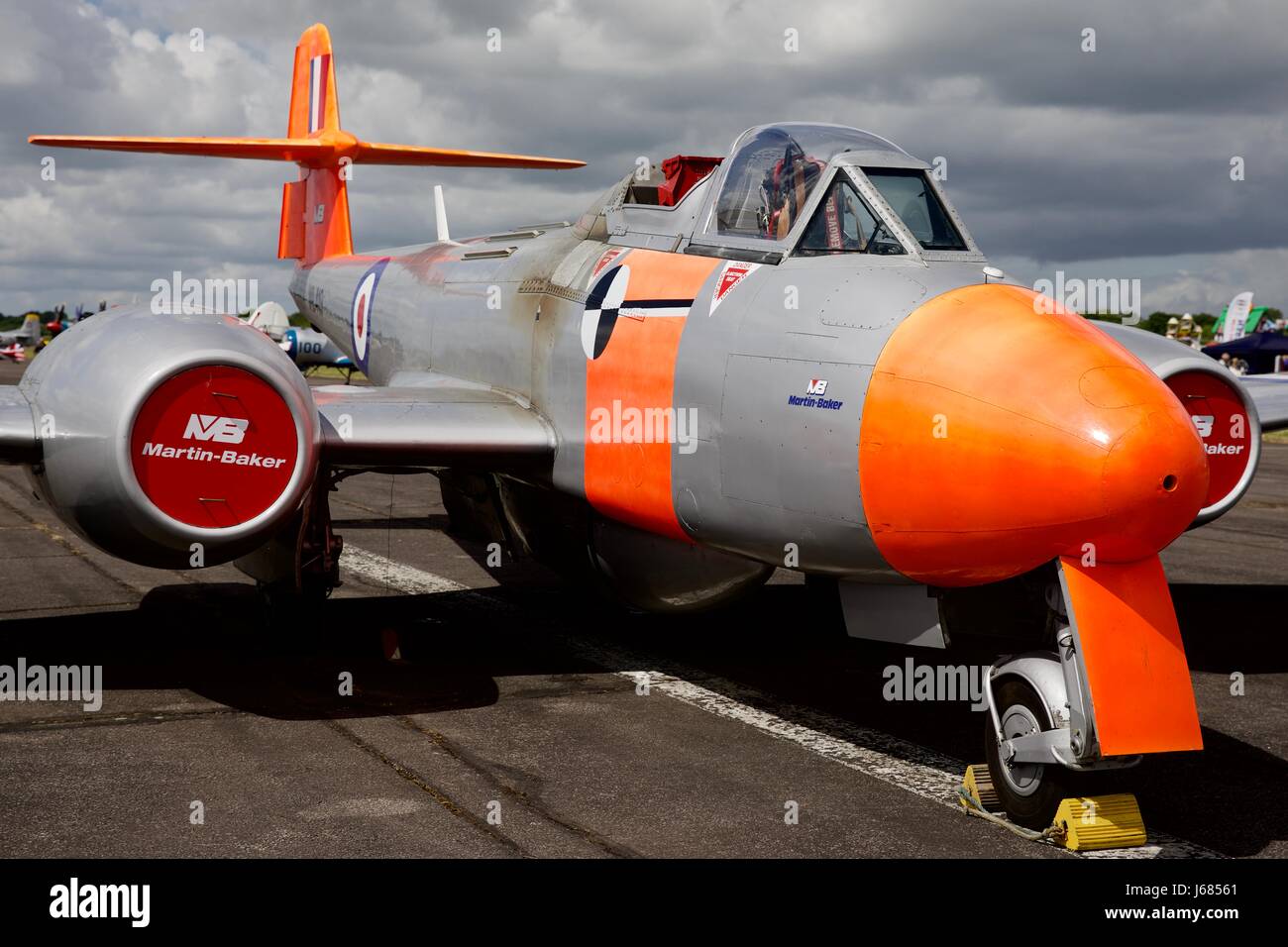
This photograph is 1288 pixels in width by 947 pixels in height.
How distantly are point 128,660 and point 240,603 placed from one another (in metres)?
1.97

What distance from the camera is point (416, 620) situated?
30.0ft

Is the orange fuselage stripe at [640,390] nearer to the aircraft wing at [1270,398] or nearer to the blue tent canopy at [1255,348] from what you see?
the aircraft wing at [1270,398]

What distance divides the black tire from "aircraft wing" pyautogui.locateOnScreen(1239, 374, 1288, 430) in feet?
14.9

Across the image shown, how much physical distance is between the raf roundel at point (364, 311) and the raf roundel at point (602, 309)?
4718 millimetres

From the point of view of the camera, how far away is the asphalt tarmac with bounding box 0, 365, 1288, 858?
5.00 m

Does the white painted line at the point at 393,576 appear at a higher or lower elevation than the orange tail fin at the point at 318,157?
lower

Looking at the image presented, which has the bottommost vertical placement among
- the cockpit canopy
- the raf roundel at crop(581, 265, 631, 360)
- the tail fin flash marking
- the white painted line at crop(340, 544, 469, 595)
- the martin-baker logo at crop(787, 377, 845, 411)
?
the white painted line at crop(340, 544, 469, 595)

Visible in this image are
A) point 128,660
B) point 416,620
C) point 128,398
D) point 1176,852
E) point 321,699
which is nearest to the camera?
point 1176,852

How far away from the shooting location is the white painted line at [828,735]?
212 inches

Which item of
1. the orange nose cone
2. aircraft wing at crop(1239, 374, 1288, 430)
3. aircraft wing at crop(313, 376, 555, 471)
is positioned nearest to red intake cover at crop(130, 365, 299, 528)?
aircraft wing at crop(313, 376, 555, 471)

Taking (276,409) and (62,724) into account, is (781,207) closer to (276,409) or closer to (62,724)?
(276,409)

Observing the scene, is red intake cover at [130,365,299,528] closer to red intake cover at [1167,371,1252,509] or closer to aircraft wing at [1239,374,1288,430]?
red intake cover at [1167,371,1252,509]

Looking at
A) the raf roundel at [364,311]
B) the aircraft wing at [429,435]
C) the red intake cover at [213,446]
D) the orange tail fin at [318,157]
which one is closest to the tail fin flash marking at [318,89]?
the orange tail fin at [318,157]
